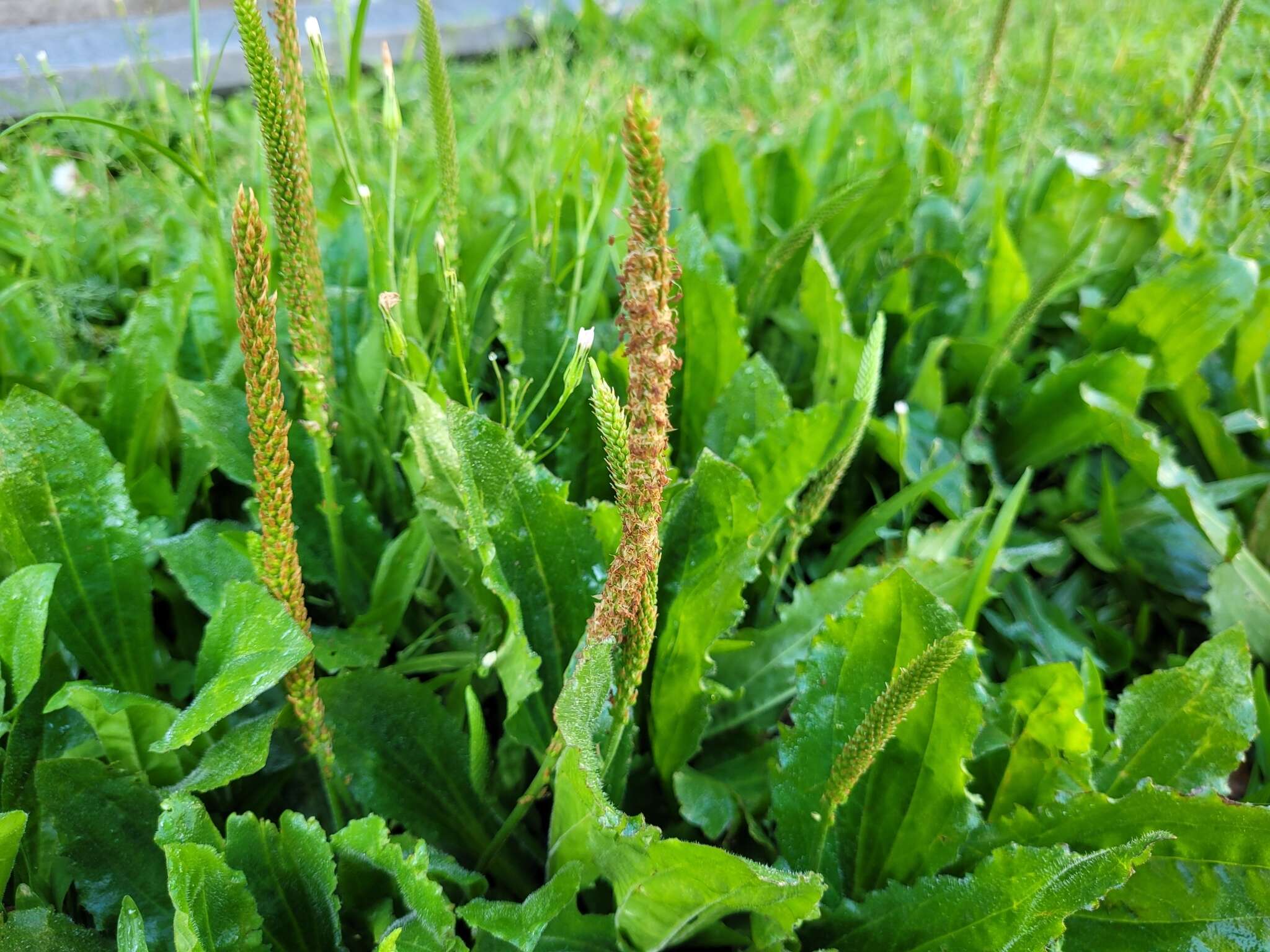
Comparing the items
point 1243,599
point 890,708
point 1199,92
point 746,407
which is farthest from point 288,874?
point 1199,92

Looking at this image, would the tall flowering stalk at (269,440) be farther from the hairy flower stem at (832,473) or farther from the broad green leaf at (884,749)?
the hairy flower stem at (832,473)

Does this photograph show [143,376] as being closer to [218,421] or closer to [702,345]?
[218,421]

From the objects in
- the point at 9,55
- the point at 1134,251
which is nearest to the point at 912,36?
the point at 1134,251

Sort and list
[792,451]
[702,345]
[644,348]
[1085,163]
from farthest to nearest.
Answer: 1. [1085,163]
2. [702,345]
3. [792,451]
4. [644,348]

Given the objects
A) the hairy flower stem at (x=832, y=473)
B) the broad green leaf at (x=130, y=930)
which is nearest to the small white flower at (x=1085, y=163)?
the hairy flower stem at (x=832, y=473)

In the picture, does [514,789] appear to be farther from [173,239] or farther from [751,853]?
[173,239]

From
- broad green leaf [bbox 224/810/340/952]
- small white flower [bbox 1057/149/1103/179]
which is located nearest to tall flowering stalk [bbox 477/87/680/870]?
broad green leaf [bbox 224/810/340/952]

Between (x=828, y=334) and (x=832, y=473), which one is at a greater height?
(x=828, y=334)
